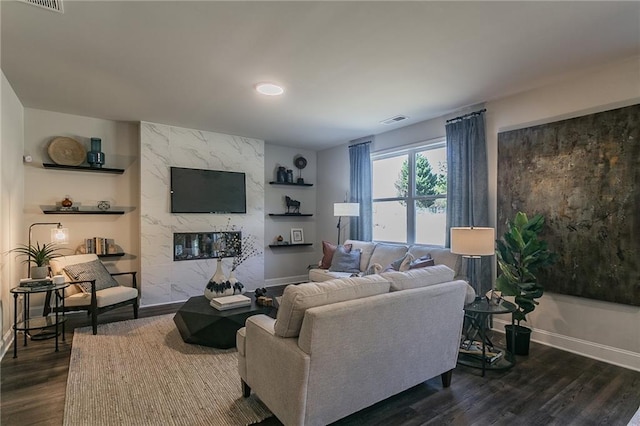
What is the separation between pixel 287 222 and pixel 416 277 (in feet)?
14.9

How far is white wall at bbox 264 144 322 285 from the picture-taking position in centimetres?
639

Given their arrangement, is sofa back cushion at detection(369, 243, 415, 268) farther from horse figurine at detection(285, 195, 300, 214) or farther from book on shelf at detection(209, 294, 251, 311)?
horse figurine at detection(285, 195, 300, 214)

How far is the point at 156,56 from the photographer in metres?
2.78

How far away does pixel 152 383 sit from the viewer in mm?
2566

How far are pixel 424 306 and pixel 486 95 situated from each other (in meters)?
2.78

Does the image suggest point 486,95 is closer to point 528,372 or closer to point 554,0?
point 554,0

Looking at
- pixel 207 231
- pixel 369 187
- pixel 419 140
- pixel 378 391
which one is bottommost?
pixel 378 391

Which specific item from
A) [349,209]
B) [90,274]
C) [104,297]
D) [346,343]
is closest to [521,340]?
[346,343]

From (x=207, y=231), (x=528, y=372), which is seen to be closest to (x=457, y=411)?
(x=528, y=372)

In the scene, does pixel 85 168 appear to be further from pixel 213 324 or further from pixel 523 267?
pixel 523 267

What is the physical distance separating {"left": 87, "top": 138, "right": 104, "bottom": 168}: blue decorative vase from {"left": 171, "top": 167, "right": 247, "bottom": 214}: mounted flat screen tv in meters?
0.95

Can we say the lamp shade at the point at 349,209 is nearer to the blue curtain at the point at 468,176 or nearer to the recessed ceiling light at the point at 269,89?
the blue curtain at the point at 468,176

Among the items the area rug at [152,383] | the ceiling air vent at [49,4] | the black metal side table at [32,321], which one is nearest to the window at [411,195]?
the area rug at [152,383]

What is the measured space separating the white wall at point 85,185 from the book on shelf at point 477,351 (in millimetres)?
4639
